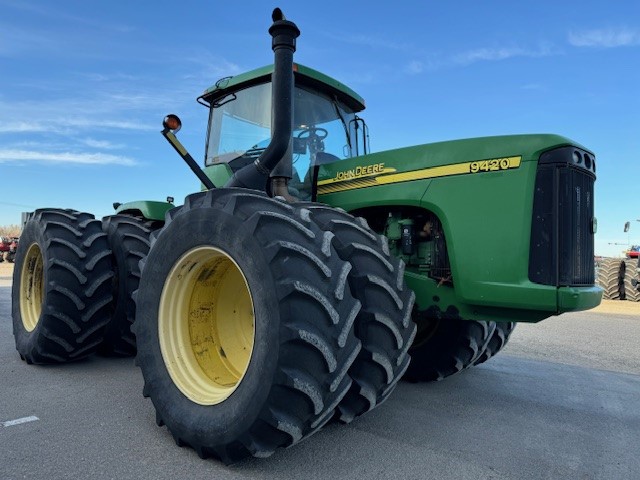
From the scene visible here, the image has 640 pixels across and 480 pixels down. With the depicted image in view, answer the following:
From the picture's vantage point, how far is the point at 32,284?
4.98m

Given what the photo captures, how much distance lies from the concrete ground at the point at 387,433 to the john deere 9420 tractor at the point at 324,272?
0.20 metres

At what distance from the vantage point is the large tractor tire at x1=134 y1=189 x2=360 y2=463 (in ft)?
7.66

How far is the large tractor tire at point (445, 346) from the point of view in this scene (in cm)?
406

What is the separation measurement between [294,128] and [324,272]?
1.96m

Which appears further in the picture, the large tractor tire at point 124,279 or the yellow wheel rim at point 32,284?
the yellow wheel rim at point 32,284

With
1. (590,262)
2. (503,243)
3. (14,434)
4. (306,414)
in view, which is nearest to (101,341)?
(14,434)

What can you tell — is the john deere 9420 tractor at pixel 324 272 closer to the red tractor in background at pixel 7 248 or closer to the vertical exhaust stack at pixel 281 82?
the vertical exhaust stack at pixel 281 82

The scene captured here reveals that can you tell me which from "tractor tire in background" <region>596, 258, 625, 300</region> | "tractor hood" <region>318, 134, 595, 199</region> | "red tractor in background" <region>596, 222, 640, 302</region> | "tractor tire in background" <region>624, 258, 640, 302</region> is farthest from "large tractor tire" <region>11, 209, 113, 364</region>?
"tractor tire in background" <region>624, 258, 640, 302</region>

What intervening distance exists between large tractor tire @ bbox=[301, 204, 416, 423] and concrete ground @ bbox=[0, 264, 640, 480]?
0.32m

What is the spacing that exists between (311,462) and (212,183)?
2.53 meters

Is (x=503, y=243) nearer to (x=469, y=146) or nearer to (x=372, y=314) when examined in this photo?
(x=469, y=146)

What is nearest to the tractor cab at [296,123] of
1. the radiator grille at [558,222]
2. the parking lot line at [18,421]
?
the radiator grille at [558,222]

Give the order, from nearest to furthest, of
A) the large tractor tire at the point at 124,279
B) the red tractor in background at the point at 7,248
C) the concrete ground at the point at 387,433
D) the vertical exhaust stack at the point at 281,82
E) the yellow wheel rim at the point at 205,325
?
the concrete ground at the point at 387,433 < the yellow wheel rim at the point at 205,325 < the vertical exhaust stack at the point at 281,82 < the large tractor tire at the point at 124,279 < the red tractor in background at the point at 7,248

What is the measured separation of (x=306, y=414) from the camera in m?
2.34
